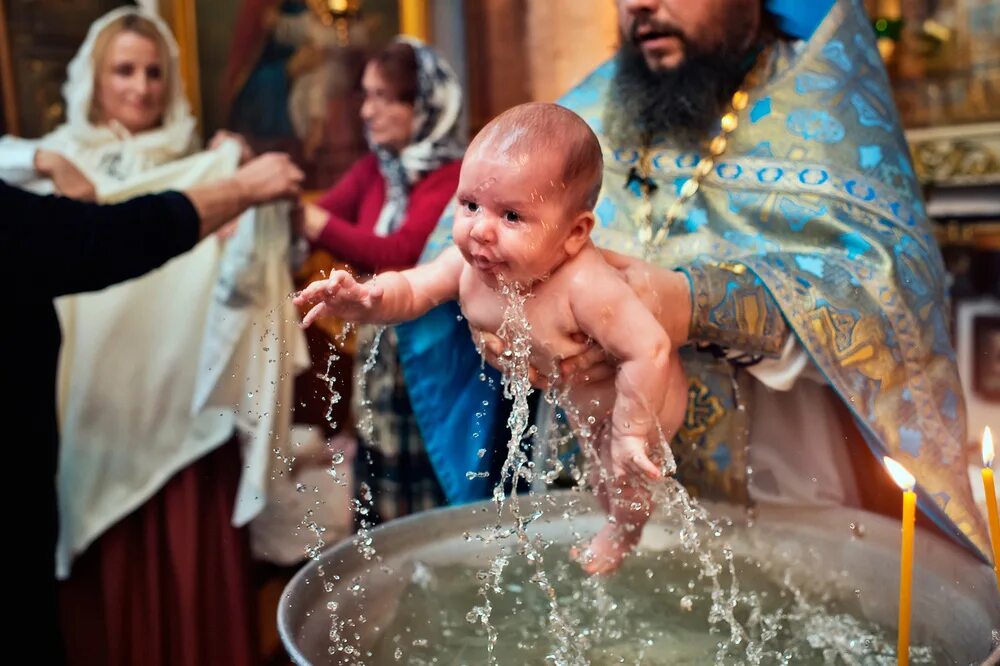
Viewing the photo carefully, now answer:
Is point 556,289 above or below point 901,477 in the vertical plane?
above

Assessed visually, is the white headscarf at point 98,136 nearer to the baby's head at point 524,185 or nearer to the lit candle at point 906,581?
the baby's head at point 524,185

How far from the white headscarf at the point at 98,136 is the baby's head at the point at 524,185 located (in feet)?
5.56

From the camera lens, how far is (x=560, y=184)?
89cm

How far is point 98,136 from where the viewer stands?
2.33m

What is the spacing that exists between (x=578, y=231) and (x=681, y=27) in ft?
1.91

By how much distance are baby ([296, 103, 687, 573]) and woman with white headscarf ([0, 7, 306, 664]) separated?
1249mm

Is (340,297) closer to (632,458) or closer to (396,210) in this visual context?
(632,458)

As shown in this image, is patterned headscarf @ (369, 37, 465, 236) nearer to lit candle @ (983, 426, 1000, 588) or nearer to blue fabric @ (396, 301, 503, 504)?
blue fabric @ (396, 301, 503, 504)

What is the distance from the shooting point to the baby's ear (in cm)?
94

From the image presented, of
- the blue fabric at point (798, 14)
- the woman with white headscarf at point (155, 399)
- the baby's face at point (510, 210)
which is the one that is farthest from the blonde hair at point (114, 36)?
the baby's face at point (510, 210)

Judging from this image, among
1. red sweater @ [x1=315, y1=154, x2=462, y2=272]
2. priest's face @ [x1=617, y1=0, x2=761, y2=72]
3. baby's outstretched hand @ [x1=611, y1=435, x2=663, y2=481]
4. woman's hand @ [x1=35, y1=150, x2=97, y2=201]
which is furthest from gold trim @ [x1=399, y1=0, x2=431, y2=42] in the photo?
baby's outstretched hand @ [x1=611, y1=435, x2=663, y2=481]

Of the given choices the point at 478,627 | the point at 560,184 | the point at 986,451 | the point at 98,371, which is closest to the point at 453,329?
the point at 478,627

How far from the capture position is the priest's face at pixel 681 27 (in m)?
1.37

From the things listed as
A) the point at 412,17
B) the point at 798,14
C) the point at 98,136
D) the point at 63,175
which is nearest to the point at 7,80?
the point at 98,136
